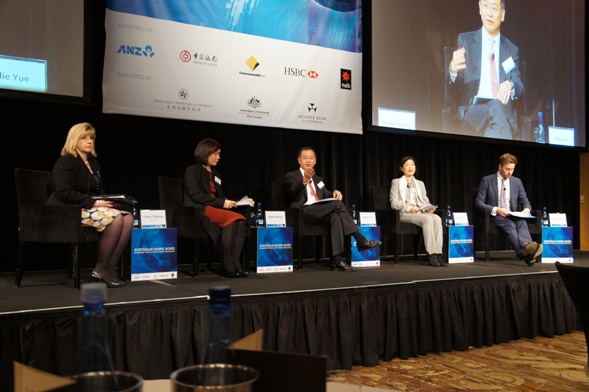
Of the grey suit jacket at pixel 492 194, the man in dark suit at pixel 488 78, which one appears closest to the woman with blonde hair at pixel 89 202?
the grey suit jacket at pixel 492 194

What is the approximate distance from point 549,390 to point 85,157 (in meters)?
3.06

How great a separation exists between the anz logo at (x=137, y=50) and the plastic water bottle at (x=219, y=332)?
13.7ft

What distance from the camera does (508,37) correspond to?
6.39m

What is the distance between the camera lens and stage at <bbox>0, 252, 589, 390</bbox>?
246 centimetres

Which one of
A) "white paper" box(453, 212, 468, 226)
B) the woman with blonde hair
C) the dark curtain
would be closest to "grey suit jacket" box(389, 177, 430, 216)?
"white paper" box(453, 212, 468, 226)

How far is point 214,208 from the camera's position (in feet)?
13.0

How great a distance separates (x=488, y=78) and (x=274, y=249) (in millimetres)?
3653

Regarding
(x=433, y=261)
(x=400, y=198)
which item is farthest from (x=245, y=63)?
(x=433, y=261)

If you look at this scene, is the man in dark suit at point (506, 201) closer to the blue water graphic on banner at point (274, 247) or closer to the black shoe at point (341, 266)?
the black shoe at point (341, 266)

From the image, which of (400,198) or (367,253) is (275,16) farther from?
(367,253)

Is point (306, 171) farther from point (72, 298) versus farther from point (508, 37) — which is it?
point (508, 37)

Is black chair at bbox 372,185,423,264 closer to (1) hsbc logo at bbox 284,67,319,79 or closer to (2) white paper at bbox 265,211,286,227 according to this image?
(2) white paper at bbox 265,211,286,227

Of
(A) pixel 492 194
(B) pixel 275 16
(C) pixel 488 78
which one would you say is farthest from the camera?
(C) pixel 488 78

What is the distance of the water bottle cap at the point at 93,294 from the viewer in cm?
46
